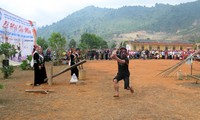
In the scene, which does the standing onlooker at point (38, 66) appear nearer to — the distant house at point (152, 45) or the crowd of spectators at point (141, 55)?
the crowd of spectators at point (141, 55)

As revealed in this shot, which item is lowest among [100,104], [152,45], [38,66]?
[100,104]

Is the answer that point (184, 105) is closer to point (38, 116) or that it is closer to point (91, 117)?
point (91, 117)

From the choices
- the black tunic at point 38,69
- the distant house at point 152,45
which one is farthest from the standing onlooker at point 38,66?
the distant house at point 152,45

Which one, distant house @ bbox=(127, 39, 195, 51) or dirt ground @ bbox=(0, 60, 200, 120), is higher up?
distant house @ bbox=(127, 39, 195, 51)

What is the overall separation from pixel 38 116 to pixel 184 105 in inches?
158

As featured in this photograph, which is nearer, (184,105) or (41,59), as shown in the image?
(184,105)

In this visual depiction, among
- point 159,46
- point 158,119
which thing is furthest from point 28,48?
point 159,46

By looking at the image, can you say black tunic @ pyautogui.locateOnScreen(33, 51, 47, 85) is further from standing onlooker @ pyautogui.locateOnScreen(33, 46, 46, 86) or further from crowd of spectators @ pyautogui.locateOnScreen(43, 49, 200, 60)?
crowd of spectators @ pyautogui.locateOnScreen(43, 49, 200, 60)

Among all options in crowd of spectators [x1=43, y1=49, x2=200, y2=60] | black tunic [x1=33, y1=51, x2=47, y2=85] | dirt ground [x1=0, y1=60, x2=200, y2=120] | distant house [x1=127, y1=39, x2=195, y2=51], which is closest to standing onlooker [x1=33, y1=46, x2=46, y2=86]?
black tunic [x1=33, y1=51, x2=47, y2=85]

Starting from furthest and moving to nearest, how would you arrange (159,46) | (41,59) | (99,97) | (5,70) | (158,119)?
(159,46), (5,70), (41,59), (99,97), (158,119)

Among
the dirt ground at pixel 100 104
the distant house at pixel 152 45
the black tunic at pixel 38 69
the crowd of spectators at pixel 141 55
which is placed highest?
the distant house at pixel 152 45

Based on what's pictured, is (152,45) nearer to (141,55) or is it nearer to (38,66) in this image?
(141,55)

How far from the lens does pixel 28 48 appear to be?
2692 centimetres

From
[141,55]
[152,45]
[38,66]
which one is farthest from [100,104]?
[152,45]
